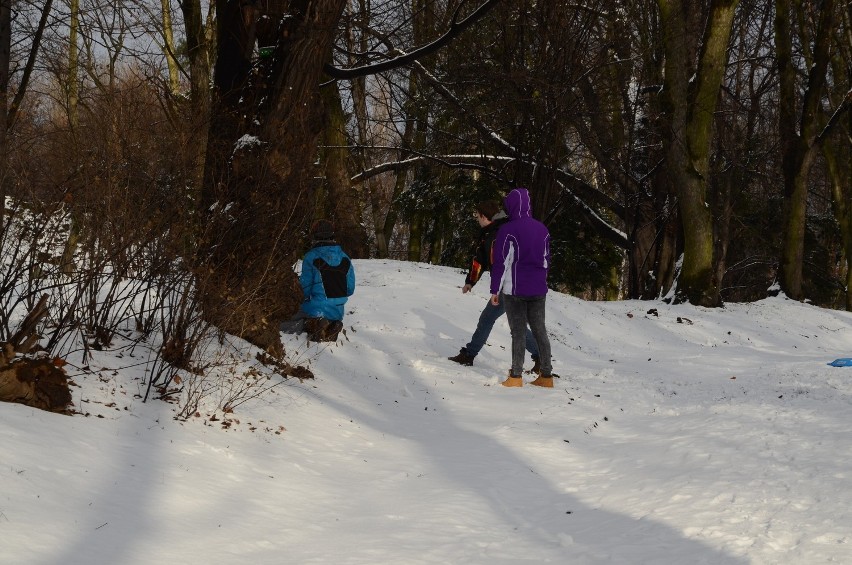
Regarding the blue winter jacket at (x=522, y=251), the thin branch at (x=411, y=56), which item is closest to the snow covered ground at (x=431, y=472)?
the blue winter jacket at (x=522, y=251)

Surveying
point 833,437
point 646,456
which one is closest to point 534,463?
point 646,456

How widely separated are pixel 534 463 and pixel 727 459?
123cm

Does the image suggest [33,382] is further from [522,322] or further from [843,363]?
[843,363]

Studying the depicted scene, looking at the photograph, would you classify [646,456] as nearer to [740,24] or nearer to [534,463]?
[534,463]

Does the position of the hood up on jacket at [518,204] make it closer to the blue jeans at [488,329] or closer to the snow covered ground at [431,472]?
the blue jeans at [488,329]

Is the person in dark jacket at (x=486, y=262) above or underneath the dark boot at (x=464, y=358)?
above

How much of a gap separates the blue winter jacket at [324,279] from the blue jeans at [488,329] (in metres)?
1.55

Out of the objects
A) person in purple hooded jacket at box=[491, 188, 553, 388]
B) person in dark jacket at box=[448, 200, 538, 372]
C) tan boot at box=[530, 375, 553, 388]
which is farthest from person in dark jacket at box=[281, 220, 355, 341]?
tan boot at box=[530, 375, 553, 388]

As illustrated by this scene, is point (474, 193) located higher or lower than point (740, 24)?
lower

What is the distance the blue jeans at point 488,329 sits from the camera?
8.62 m

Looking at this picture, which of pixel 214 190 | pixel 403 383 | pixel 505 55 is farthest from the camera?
pixel 505 55

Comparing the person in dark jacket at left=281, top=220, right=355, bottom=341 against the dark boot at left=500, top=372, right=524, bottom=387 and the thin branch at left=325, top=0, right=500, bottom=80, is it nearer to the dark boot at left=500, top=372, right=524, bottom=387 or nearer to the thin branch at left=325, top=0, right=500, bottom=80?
the thin branch at left=325, top=0, right=500, bottom=80

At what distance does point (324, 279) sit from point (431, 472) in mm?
3711

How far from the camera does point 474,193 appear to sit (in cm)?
2197
